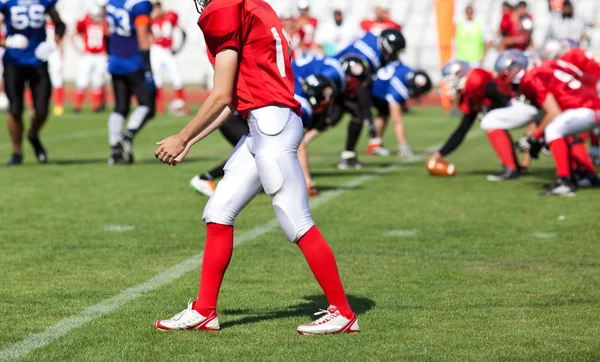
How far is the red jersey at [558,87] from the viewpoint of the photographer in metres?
8.94

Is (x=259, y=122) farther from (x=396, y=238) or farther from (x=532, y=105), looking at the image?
(x=532, y=105)

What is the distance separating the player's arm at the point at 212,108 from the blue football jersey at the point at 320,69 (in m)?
4.82

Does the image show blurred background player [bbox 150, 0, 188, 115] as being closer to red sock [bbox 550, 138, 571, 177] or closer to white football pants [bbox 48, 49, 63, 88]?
white football pants [bbox 48, 49, 63, 88]

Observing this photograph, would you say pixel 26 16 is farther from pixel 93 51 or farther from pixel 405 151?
pixel 93 51

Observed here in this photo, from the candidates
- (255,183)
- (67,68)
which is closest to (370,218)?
(255,183)

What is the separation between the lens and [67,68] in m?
36.5

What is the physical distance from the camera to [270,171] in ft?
14.2

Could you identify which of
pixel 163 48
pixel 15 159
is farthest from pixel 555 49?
pixel 163 48

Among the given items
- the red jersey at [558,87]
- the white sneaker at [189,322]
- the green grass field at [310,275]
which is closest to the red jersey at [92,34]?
the green grass field at [310,275]

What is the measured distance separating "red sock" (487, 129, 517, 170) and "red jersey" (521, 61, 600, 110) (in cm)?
117

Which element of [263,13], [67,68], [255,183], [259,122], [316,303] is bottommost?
[67,68]

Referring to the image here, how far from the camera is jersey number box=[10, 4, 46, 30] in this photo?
35.6 feet

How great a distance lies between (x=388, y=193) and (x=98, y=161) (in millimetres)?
4132

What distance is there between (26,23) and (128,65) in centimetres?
112
